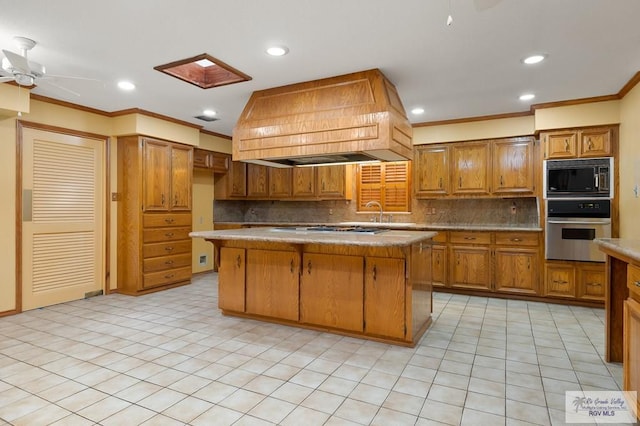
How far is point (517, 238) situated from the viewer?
189 inches

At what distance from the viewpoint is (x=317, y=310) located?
3441 millimetres

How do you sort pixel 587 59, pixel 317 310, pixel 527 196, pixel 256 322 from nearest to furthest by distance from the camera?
1. pixel 587 59
2. pixel 317 310
3. pixel 256 322
4. pixel 527 196

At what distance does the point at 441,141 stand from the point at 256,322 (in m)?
3.69

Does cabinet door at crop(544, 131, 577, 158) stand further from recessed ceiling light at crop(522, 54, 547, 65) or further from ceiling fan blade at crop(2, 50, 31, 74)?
ceiling fan blade at crop(2, 50, 31, 74)

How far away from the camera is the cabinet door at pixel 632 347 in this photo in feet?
6.14

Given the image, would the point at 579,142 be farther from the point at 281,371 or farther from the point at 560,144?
the point at 281,371

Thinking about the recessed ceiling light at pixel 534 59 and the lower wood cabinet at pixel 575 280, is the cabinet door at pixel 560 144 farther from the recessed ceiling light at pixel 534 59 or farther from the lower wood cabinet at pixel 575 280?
the recessed ceiling light at pixel 534 59

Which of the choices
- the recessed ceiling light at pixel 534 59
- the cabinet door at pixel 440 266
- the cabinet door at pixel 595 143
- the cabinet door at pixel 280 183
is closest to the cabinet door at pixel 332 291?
the recessed ceiling light at pixel 534 59

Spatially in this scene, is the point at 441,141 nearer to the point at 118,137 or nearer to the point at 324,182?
the point at 324,182

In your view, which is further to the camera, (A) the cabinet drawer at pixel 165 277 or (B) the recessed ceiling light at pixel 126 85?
(A) the cabinet drawer at pixel 165 277

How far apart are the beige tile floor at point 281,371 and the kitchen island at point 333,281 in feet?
0.54

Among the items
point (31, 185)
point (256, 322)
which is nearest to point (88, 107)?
point (31, 185)

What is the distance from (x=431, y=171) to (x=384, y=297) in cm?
296

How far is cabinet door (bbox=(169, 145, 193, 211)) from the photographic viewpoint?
17.7 feet
